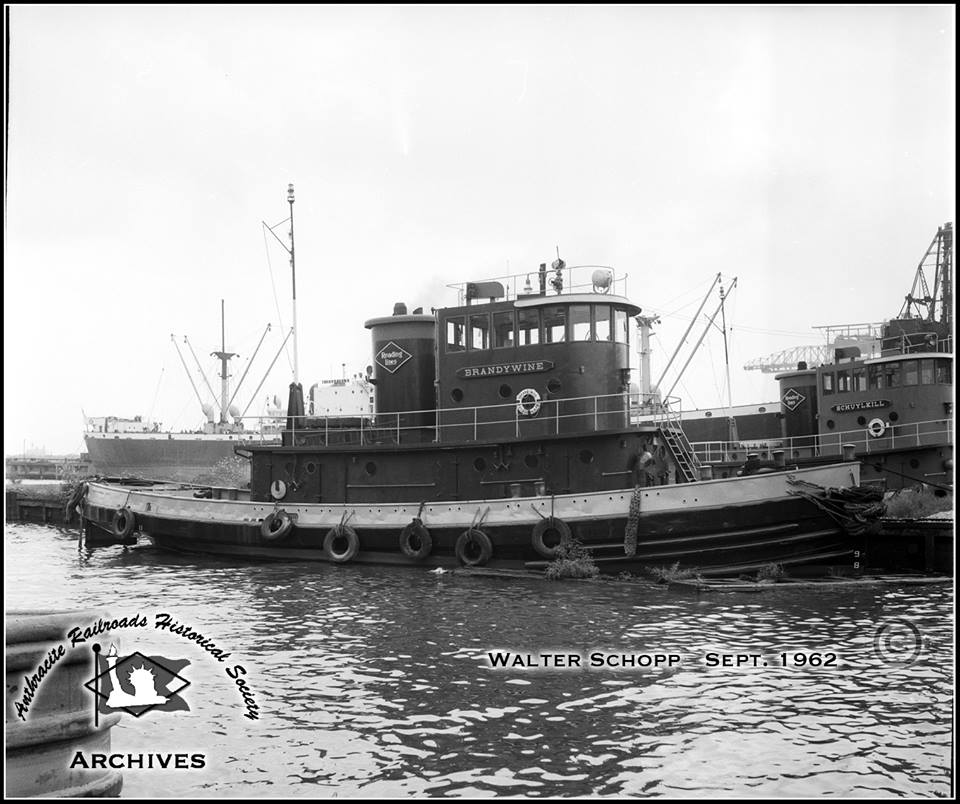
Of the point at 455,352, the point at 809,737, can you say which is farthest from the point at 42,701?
the point at 455,352

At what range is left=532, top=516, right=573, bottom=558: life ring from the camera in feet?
63.4

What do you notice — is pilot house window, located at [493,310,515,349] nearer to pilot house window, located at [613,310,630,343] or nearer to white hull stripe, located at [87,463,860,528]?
pilot house window, located at [613,310,630,343]

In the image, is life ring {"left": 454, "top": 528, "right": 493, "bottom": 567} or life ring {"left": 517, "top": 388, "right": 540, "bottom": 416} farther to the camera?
life ring {"left": 517, "top": 388, "right": 540, "bottom": 416}

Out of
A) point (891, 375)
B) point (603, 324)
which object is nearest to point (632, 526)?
point (603, 324)

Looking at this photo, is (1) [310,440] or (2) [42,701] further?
(1) [310,440]

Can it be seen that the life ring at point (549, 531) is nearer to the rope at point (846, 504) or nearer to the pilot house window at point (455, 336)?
the rope at point (846, 504)

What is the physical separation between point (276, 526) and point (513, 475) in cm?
672

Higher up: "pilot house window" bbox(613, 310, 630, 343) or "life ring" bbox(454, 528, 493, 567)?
"pilot house window" bbox(613, 310, 630, 343)

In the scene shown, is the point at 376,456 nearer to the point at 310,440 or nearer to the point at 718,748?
the point at 310,440

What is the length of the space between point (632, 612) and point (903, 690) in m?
5.31

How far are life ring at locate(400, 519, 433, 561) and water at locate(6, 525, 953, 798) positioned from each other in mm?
3110

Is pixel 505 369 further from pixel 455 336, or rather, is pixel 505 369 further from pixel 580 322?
pixel 580 322

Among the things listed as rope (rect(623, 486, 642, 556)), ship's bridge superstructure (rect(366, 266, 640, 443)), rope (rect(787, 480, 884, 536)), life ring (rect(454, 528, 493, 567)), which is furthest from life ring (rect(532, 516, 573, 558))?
rope (rect(787, 480, 884, 536))

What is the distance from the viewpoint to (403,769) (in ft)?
25.8
